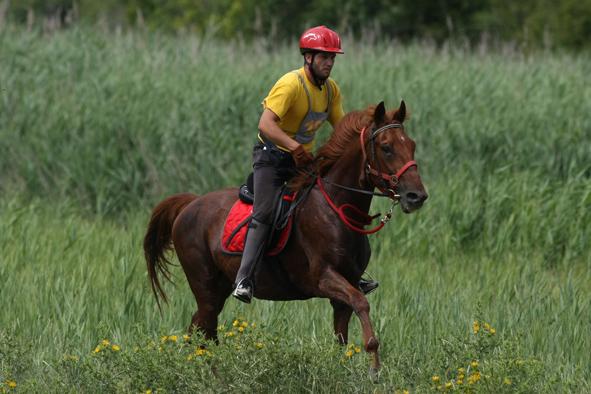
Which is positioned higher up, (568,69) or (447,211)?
(568,69)

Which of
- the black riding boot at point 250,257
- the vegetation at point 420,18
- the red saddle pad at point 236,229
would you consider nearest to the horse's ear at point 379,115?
the black riding boot at point 250,257

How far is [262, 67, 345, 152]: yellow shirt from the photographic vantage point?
6836 mm

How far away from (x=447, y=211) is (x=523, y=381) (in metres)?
5.98

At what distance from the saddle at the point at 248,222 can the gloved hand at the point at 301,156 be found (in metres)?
0.31

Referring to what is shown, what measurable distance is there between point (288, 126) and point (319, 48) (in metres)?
0.58

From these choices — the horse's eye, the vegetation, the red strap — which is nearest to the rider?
the red strap

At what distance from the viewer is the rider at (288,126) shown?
22.4ft

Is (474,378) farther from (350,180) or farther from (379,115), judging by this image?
(379,115)

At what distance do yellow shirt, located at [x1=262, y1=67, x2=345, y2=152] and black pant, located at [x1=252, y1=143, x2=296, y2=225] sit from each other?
0.10m

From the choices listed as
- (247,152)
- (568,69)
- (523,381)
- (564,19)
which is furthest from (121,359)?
(564,19)

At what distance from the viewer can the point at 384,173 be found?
6426mm

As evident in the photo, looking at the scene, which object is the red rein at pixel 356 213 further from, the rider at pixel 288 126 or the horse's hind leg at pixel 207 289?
the horse's hind leg at pixel 207 289

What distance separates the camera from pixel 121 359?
6.50 m

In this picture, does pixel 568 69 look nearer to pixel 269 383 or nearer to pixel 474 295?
pixel 474 295
